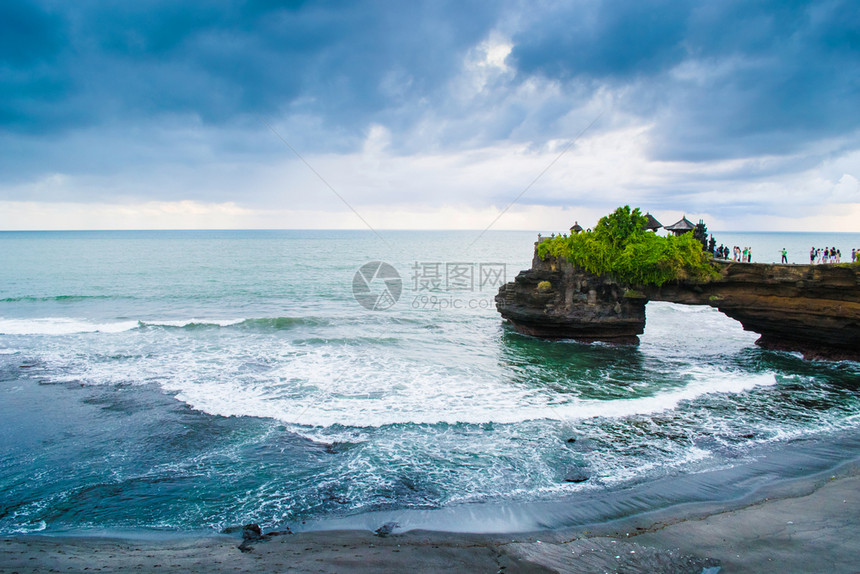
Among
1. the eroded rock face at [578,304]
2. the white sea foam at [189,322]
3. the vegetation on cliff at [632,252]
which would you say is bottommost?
the white sea foam at [189,322]

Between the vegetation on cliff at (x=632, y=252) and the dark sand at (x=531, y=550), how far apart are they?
12901 mm

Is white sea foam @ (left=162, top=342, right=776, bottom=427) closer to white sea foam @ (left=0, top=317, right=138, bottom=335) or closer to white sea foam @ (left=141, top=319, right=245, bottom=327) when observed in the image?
white sea foam @ (left=141, top=319, right=245, bottom=327)

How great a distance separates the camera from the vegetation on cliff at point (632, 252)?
20.9 metres

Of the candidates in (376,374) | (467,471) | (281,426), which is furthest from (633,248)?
(281,426)

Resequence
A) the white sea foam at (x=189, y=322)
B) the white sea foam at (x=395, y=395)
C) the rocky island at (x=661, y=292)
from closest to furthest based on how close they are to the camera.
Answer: the white sea foam at (x=395, y=395) < the rocky island at (x=661, y=292) < the white sea foam at (x=189, y=322)

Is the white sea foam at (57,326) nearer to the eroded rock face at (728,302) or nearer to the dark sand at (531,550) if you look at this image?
the dark sand at (531,550)

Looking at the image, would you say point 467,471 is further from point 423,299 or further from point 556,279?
point 423,299

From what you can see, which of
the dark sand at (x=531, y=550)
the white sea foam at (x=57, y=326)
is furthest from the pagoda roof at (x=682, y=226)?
the white sea foam at (x=57, y=326)

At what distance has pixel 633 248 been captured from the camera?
21391 mm

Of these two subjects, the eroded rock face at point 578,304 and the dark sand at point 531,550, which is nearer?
the dark sand at point 531,550

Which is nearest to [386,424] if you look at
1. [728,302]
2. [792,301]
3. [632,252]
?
[632,252]

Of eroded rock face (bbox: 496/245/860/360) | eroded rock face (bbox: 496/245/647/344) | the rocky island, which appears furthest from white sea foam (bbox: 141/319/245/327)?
eroded rock face (bbox: 496/245/647/344)

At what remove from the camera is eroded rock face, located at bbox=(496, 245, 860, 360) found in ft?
60.7

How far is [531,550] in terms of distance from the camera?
8.34 m
